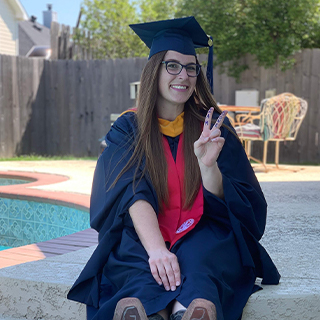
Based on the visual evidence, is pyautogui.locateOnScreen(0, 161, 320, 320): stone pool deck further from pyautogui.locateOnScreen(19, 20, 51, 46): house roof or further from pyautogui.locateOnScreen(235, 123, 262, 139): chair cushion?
pyautogui.locateOnScreen(19, 20, 51, 46): house roof

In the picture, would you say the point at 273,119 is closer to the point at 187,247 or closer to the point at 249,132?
the point at 249,132

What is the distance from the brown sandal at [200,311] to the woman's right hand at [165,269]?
0.15m

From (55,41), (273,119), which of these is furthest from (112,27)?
(273,119)

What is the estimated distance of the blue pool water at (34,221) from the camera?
462cm

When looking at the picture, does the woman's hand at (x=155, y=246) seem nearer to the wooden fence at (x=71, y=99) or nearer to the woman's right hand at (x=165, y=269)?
the woman's right hand at (x=165, y=269)

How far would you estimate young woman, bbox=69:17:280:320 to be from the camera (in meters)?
1.85

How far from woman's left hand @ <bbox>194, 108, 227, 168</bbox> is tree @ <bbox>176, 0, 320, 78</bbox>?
6660mm

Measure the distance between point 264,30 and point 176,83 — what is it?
6916 mm

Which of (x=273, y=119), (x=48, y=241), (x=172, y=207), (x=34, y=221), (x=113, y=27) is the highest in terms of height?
(x=113, y=27)

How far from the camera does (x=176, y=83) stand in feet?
7.41

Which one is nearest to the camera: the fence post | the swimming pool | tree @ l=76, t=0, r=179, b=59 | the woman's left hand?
the woman's left hand

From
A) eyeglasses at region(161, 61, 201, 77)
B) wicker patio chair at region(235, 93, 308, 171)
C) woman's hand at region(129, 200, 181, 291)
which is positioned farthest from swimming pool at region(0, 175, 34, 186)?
woman's hand at region(129, 200, 181, 291)

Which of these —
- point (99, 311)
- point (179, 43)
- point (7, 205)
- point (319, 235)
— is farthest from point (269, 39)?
point (99, 311)

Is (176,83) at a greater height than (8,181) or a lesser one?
greater
